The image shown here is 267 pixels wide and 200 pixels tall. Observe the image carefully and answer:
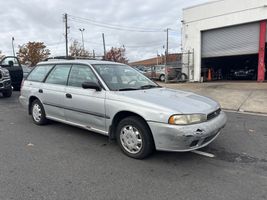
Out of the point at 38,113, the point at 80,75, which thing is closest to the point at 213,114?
the point at 80,75

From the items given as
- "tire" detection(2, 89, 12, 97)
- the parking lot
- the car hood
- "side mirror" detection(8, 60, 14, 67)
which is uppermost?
"side mirror" detection(8, 60, 14, 67)

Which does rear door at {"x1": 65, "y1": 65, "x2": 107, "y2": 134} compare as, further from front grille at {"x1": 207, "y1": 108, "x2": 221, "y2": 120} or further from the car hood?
front grille at {"x1": 207, "y1": 108, "x2": 221, "y2": 120}

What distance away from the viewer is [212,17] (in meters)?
17.8

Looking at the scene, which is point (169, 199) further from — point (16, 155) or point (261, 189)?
point (16, 155)

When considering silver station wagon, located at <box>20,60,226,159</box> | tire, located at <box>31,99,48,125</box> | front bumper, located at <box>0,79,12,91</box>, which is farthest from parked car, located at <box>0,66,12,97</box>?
silver station wagon, located at <box>20,60,226,159</box>

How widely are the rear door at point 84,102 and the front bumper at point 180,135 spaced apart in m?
1.10

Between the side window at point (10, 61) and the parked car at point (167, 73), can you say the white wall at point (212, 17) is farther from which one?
the side window at point (10, 61)

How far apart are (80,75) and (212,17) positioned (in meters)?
15.4

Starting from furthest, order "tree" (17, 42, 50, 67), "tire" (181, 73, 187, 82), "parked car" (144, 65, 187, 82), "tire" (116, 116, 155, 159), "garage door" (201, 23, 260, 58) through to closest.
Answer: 1. "tree" (17, 42, 50, 67)
2. "parked car" (144, 65, 187, 82)
3. "tire" (181, 73, 187, 82)
4. "garage door" (201, 23, 260, 58)
5. "tire" (116, 116, 155, 159)

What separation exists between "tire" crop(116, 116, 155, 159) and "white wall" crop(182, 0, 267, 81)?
15336 millimetres

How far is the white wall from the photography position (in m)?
16.0

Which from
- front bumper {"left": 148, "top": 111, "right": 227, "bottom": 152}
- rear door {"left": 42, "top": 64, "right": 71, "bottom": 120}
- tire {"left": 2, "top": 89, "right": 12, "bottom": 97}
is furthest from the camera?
tire {"left": 2, "top": 89, "right": 12, "bottom": 97}

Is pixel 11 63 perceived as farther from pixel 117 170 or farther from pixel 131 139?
pixel 117 170

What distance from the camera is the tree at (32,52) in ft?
167
